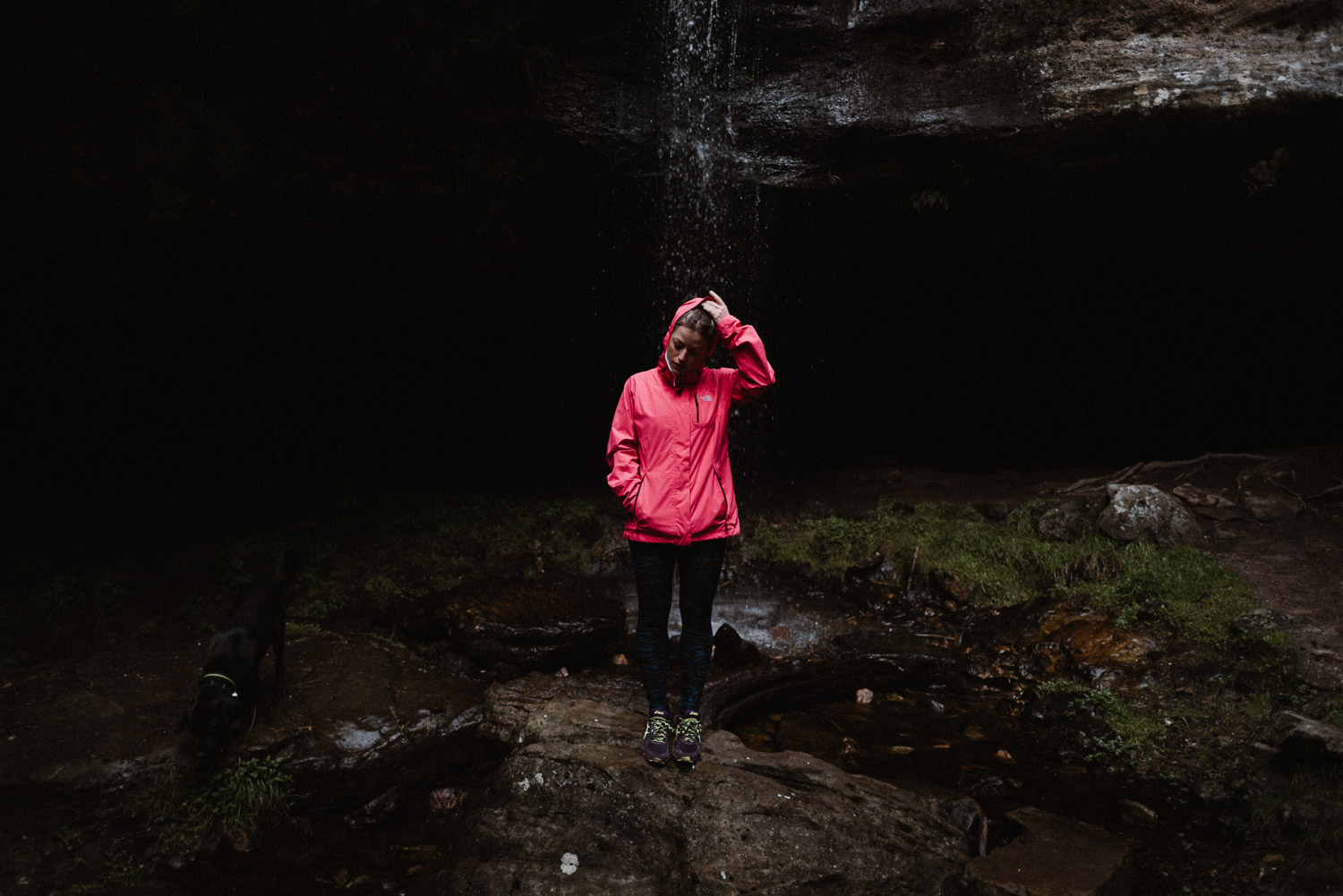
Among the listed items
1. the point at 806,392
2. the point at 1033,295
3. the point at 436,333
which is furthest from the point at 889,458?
the point at 436,333

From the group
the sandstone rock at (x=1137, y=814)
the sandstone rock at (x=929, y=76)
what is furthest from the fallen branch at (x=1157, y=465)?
the sandstone rock at (x=1137, y=814)

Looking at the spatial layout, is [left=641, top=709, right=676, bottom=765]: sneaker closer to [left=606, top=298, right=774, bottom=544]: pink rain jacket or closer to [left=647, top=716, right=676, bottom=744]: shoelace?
[left=647, top=716, right=676, bottom=744]: shoelace

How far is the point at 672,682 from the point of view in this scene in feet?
18.1

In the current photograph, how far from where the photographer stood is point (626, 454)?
350 centimetres

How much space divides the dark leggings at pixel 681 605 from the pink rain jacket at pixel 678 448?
99 millimetres

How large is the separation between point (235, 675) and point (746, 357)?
3.45m

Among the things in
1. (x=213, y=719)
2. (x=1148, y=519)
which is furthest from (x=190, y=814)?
(x=1148, y=519)

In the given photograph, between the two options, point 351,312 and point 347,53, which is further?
point 351,312

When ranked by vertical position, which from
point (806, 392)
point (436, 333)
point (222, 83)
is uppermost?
point (222, 83)

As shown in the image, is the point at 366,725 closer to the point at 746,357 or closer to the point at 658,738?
the point at 658,738

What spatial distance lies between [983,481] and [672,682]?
6.71m

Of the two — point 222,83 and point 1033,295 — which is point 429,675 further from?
point 1033,295

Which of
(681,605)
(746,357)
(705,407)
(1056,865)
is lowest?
(1056,865)

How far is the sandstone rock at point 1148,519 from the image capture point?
282 inches
